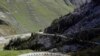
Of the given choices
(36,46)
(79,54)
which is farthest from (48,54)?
(36,46)

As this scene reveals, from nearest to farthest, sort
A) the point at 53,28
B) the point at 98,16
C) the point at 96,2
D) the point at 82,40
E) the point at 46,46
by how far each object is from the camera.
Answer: the point at 82,40, the point at 46,46, the point at 98,16, the point at 96,2, the point at 53,28

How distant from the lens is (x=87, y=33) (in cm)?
6475

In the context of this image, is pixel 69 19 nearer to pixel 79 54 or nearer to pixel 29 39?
pixel 29 39

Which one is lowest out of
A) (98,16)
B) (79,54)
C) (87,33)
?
(79,54)

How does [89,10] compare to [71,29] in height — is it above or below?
above

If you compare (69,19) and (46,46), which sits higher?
(69,19)

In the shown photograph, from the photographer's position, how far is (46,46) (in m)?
66.9

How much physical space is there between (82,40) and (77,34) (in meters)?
6.05

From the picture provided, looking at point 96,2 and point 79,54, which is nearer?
point 79,54

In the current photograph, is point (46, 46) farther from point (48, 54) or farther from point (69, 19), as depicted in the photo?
point (69, 19)

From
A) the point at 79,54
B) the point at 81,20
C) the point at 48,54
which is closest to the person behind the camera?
the point at 79,54

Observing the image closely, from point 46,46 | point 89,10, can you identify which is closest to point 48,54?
point 46,46

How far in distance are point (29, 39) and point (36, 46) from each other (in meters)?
8.38

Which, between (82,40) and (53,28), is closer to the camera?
(82,40)
